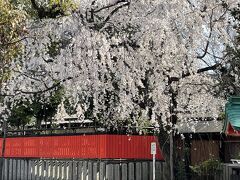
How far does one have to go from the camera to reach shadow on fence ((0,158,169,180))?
1988cm

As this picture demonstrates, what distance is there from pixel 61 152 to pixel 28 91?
15.6ft

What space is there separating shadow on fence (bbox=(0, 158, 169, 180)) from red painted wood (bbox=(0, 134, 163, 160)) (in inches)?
12.3

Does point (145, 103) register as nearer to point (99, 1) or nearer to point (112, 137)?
point (112, 137)

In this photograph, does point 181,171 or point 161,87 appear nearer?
point 161,87

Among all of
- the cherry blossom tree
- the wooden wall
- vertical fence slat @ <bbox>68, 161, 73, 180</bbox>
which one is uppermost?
the cherry blossom tree

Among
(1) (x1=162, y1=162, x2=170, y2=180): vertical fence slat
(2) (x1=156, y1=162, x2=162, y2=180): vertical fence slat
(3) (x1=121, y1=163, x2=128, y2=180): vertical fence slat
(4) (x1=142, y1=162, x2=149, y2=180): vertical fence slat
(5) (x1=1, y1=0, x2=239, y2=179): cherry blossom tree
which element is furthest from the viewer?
(2) (x1=156, y1=162, x2=162, y2=180): vertical fence slat

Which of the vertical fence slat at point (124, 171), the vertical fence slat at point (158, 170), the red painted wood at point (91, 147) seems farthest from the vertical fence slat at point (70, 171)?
the vertical fence slat at point (158, 170)

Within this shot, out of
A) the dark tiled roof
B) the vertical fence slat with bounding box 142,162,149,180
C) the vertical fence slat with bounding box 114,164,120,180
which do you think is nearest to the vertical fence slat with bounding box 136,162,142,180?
the vertical fence slat with bounding box 142,162,149,180

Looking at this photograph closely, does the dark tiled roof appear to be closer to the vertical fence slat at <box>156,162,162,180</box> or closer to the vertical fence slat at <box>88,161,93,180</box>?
the vertical fence slat at <box>156,162,162,180</box>

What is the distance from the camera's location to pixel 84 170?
20.6m

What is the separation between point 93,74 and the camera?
16484 mm

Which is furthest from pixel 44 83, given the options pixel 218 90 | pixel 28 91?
pixel 218 90

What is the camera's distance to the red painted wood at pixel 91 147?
66.0 ft

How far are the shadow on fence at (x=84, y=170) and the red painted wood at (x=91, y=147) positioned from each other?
314 millimetres
